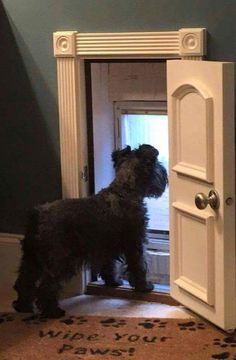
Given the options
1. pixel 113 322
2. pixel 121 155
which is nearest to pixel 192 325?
pixel 113 322

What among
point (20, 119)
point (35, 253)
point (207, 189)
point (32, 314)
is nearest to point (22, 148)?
point (20, 119)

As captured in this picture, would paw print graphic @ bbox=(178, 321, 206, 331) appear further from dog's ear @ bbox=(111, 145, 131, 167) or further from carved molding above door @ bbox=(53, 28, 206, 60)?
carved molding above door @ bbox=(53, 28, 206, 60)

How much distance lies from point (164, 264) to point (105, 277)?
2.41ft

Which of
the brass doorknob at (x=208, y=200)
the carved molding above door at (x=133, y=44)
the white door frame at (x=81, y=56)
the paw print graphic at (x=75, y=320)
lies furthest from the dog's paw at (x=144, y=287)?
the carved molding above door at (x=133, y=44)

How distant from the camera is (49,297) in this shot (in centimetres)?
396

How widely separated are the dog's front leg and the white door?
0.41m

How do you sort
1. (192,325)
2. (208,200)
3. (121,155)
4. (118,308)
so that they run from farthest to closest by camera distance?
(121,155) → (118,308) → (192,325) → (208,200)

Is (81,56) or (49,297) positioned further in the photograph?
(81,56)

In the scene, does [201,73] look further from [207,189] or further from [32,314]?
[32,314]

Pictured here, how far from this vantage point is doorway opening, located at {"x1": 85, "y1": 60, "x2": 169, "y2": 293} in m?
4.59

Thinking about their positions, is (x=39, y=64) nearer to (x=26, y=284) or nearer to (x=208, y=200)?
(x=26, y=284)

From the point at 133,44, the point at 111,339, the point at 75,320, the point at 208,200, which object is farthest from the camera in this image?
the point at 133,44

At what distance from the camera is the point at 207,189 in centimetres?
349

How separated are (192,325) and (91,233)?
0.79m
